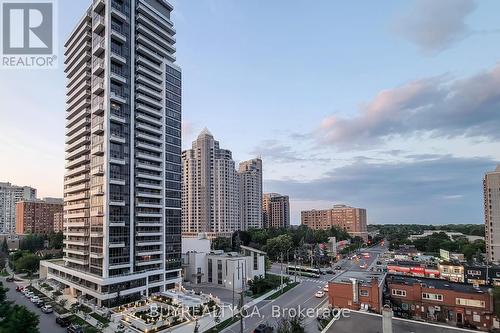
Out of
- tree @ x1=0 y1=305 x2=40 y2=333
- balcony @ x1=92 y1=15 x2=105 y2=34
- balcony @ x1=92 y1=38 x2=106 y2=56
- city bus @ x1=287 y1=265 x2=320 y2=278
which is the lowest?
city bus @ x1=287 y1=265 x2=320 y2=278

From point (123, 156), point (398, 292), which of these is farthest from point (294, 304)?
point (123, 156)

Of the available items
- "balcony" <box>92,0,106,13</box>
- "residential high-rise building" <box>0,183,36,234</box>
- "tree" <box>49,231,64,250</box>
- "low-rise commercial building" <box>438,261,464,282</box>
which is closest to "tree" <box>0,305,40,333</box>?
"balcony" <box>92,0,106,13</box>

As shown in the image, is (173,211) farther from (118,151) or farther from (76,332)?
(76,332)

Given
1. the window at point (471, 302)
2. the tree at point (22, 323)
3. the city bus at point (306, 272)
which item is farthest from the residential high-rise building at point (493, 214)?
the tree at point (22, 323)

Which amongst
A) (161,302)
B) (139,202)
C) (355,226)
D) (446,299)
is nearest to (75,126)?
(139,202)

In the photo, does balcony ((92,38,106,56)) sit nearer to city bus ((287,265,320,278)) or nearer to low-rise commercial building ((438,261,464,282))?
city bus ((287,265,320,278))

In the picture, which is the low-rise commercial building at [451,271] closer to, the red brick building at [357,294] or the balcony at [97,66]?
the red brick building at [357,294]

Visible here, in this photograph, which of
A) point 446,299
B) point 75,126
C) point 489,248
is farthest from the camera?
point 489,248
